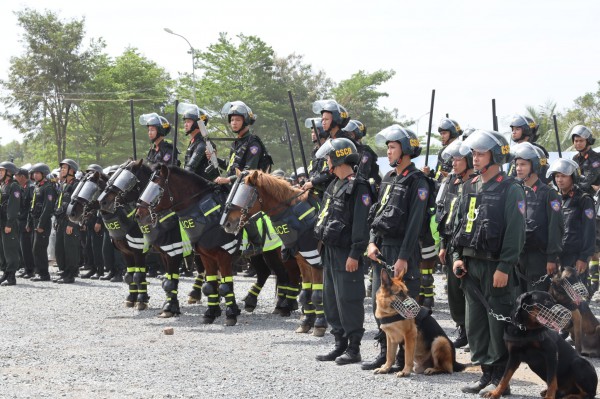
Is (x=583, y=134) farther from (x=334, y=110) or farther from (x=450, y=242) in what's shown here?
(x=450, y=242)

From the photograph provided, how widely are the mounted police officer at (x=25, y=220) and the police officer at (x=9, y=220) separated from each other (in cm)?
17

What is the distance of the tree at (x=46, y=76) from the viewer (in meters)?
53.7

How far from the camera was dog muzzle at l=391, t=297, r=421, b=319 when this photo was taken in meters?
8.45

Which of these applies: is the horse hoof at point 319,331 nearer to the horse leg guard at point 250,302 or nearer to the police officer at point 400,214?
the police officer at point 400,214

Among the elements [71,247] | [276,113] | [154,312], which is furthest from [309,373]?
[276,113]

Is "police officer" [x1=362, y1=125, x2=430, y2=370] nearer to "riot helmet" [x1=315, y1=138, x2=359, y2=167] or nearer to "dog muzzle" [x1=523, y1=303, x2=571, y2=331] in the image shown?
"riot helmet" [x1=315, y1=138, x2=359, y2=167]

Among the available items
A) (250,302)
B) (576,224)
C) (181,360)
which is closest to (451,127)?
(576,224)

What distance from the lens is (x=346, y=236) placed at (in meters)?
9.45

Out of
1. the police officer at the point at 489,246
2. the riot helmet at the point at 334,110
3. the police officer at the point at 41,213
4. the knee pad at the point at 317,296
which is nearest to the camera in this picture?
the police officer at the point at 489,246

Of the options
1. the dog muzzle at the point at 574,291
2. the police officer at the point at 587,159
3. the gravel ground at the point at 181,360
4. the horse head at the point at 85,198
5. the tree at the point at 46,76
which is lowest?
the gravel ground at the point at 181,360

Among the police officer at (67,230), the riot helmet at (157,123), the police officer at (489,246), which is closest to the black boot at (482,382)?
the police officer at (489,246)

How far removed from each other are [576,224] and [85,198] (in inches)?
315

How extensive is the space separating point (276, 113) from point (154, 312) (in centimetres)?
4370

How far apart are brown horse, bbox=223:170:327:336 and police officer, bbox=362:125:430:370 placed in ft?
8.72
